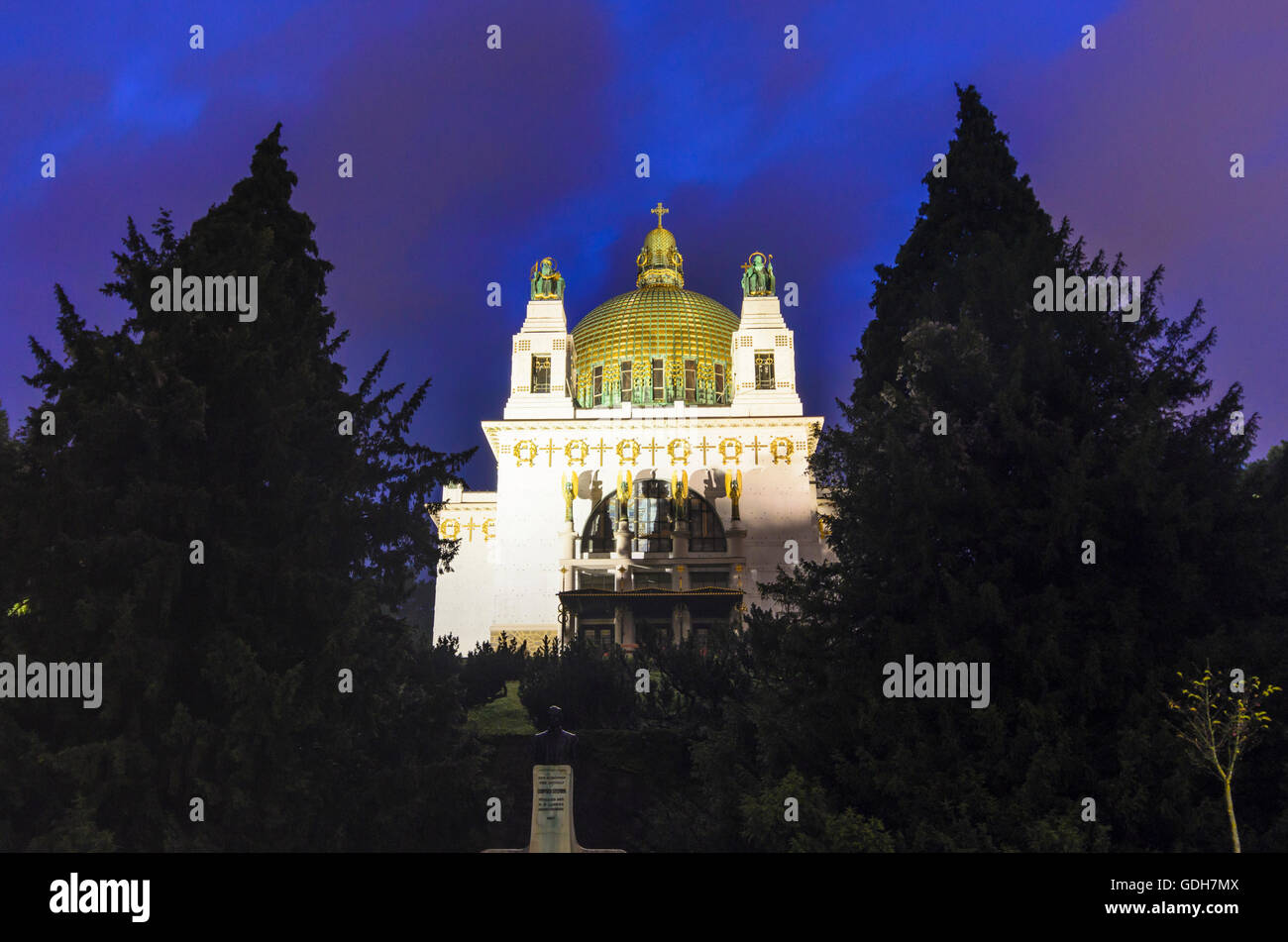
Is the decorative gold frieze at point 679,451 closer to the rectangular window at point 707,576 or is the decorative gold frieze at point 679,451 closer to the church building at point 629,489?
the church building at point 629,489

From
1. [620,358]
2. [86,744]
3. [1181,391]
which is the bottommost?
[86,744]

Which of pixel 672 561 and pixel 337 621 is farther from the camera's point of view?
pixel 672 561

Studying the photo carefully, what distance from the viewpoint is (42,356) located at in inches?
599

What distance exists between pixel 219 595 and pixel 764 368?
109 feet

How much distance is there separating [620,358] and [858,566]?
32.4 meters

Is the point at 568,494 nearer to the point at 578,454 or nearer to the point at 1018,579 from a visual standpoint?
the point at 578,454

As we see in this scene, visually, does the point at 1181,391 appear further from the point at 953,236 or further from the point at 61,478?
the point at 61,478

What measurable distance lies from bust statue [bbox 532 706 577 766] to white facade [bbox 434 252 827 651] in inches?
955

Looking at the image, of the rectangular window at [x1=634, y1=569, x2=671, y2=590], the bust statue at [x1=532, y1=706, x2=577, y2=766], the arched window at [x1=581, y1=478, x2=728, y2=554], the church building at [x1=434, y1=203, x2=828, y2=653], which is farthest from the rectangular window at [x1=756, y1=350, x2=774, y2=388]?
the bust statue at [x1=532, y1=706, x2=577, y2=766]

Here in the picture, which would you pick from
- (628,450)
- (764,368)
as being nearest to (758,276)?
(764,368)

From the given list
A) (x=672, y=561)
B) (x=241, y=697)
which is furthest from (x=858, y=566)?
(x=672, y=561)

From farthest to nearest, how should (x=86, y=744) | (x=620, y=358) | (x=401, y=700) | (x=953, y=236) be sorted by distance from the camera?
(x=620, y=358) < (x=953, y=236) < (x=401, y=700) < (x=86, y=744)

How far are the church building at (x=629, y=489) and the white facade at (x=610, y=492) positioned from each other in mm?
57

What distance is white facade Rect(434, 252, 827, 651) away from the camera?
135 ft
